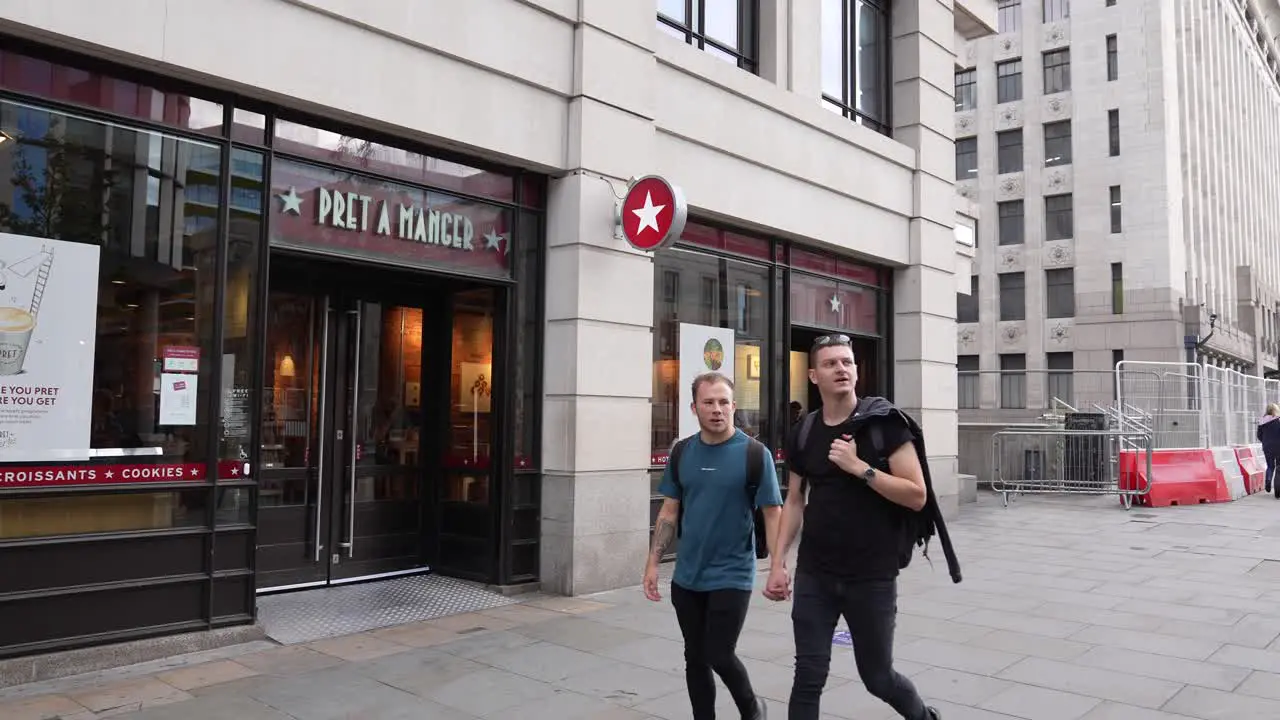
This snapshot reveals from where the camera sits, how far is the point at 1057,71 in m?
43.4

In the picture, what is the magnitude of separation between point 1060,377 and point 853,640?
39.8 m

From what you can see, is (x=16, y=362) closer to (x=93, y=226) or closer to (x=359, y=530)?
(x=93, y=226)

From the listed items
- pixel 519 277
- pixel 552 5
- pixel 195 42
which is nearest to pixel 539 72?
pixel 552 5

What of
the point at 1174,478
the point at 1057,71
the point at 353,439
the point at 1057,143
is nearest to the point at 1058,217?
the point at 1057,143

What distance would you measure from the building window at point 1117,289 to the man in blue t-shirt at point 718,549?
135 feet

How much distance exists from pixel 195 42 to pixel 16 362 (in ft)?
7.95

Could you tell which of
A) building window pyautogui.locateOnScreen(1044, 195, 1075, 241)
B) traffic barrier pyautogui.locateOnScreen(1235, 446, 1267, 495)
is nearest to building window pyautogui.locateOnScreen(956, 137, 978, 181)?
building window pyautogui.locateOnScreen(1044, 195, 1075, 241)

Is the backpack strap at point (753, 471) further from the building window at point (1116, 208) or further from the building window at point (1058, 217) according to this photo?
the building window at point (1058, 217)

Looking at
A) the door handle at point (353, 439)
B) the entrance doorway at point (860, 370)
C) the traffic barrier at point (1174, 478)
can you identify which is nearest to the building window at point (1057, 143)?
Result: the traffic barrier at point (1174, 478)

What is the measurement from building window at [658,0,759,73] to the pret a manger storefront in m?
3.01

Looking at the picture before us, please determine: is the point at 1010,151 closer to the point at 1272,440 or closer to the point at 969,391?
the point at 969,391

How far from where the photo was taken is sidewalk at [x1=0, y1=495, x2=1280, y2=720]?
215 inches

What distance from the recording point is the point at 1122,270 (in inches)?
1613

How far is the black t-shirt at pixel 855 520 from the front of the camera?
13.7ft
